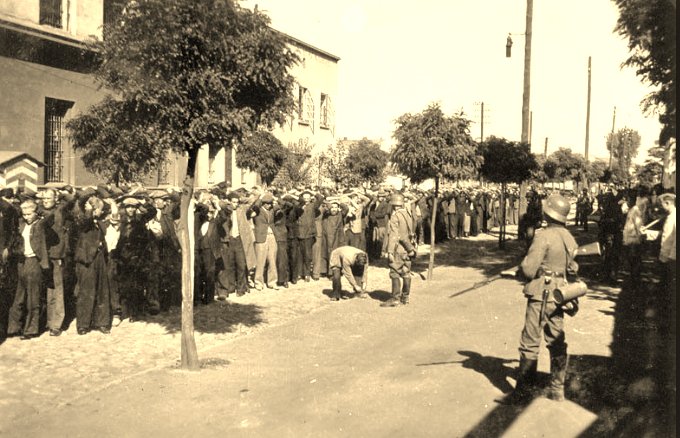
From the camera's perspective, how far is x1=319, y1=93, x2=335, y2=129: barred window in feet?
119

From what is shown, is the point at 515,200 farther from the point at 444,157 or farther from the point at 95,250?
the point at 95,250

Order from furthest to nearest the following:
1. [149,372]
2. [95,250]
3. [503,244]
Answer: [503,244], [95,250], [149,372]

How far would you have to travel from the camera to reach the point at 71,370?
7.41m

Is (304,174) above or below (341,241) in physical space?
above

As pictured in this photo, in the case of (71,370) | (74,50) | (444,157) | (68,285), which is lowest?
(71,370)

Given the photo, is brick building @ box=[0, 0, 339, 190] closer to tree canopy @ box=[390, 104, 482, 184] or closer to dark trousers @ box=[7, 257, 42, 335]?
tree canopy @ box=[390, 104, 482, 184]

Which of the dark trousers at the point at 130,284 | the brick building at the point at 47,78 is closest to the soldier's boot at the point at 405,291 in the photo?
the dark trousers at the point at 130,284

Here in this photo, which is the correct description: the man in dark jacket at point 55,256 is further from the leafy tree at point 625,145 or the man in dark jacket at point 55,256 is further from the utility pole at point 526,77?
the leafy tree at point 625,145

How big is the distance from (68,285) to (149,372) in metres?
3.01

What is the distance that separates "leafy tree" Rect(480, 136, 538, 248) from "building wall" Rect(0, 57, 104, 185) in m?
12.4

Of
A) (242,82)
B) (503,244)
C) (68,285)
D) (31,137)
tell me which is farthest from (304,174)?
(242,82)

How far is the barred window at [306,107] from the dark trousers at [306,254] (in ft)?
64.7

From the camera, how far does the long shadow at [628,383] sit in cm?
565

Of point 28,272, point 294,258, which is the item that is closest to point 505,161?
point 294,258
